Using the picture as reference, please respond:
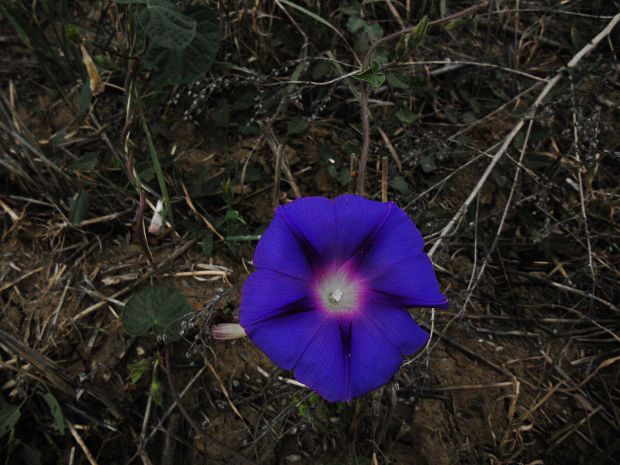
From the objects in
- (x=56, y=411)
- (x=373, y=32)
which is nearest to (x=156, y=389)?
(x=56, y=411)

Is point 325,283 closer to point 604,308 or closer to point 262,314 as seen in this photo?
point 262,314

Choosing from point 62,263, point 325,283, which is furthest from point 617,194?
point 62,263

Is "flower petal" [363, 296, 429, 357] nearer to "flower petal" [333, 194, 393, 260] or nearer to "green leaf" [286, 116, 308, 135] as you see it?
"flower petal" [333, 194, 393, 260]

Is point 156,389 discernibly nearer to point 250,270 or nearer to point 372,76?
point 250,270

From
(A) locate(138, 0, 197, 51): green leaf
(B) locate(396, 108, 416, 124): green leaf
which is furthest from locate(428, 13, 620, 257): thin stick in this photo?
(A) locate(138, 0, 197, 51): green leaf

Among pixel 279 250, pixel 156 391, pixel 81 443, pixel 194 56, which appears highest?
pixel 194 56

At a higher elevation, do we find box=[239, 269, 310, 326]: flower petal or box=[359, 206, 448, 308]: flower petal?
box=[239, 269, 310, 326]: flower petal

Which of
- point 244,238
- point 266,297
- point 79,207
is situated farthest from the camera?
point 79,207
